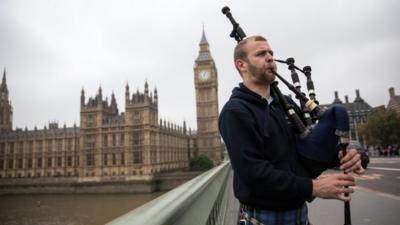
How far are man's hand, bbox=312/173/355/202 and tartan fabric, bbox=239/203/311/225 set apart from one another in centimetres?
21

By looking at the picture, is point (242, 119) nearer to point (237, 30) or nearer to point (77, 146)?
point (237, 30)

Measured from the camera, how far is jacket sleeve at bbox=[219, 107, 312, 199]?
149cm

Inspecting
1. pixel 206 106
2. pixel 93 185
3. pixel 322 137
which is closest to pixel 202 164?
pixel 206 106

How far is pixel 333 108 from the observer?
1567 millimetres

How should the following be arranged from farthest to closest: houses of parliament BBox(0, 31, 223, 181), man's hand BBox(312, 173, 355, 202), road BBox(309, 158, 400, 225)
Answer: houses of parliament BBox(0, 31, 223, 181), road BBox(309, 158, 400, 225), man's hand BBox(312, 173, 355, 202)

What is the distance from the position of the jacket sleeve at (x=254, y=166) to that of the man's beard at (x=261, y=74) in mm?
286

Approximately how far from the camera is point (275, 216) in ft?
5.38

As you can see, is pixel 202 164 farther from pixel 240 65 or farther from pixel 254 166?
pixel 254 166

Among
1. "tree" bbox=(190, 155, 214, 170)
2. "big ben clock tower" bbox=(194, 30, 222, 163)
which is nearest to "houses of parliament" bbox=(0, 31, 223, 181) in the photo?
"big ben clock tower" bbox=(194, 30, 222, 163)

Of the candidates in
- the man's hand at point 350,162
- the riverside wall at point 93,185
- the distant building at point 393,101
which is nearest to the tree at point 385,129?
the distant building at point 393,101

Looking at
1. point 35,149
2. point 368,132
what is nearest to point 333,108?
point 368,132

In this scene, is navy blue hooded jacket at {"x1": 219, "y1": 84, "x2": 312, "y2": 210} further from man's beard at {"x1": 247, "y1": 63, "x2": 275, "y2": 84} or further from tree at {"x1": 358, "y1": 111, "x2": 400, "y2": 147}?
tree at {"x1": 358, "y1": 111, "x2": 400, "y2": 147}

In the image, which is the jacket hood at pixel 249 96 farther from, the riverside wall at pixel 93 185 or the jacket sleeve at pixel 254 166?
the riverside wall at pixel 93 185

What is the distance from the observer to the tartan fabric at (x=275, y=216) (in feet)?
5.39
